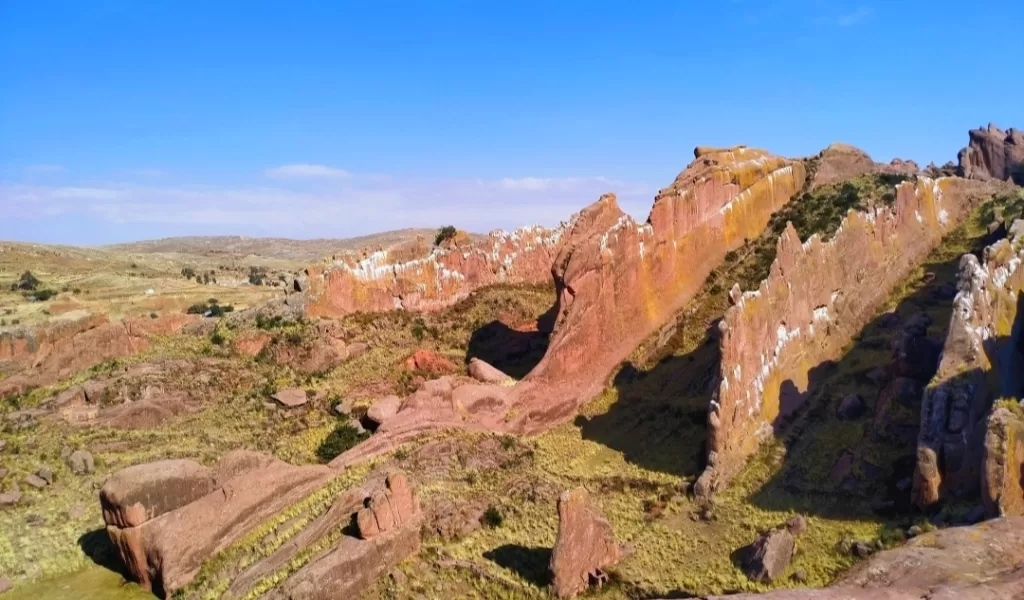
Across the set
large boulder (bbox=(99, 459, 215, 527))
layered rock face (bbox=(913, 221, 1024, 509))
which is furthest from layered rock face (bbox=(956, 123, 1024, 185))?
large boulder (bbox=(99, 459, 215, 527))

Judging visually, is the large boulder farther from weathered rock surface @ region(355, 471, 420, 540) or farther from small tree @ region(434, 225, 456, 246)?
small tree @ region(434, 225, 456, 246)

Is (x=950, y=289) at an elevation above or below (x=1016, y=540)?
above

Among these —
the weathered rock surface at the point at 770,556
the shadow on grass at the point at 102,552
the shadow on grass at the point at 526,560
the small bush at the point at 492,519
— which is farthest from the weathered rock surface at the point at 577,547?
the shadow on grass at the point at 102,552

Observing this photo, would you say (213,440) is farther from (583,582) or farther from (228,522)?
(583,582)

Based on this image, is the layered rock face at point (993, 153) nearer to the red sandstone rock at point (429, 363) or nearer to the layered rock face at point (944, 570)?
the red sandstone rock at point (429, 363)

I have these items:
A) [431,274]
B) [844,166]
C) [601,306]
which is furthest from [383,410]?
[844,166]

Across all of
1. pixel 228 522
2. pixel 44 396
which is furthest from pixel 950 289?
pixel 44 396
